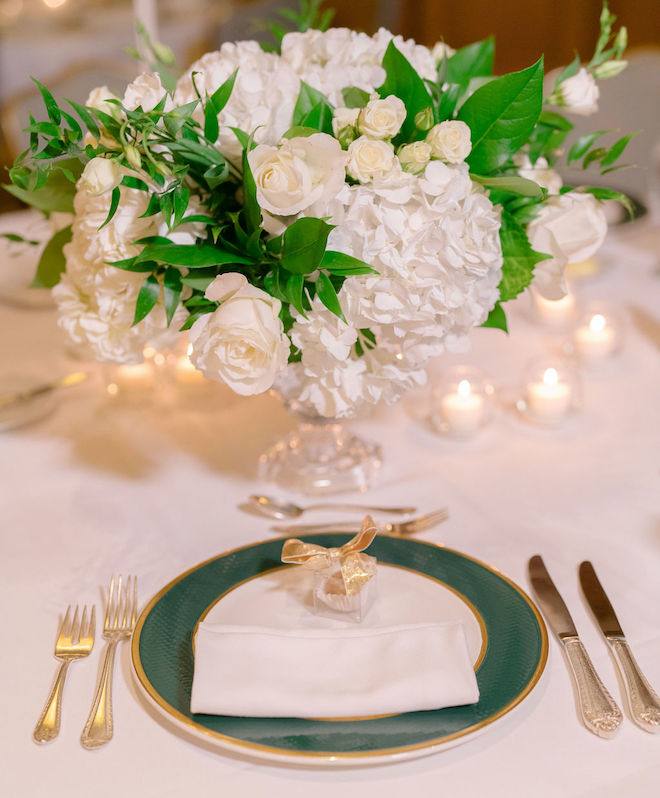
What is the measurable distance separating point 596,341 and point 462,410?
34 cm

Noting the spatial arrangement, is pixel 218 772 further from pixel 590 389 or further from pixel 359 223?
pixel 590 389

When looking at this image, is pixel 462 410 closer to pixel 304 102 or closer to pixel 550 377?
pixel 550 377

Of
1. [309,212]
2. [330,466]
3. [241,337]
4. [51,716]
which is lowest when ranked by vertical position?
[51,716]

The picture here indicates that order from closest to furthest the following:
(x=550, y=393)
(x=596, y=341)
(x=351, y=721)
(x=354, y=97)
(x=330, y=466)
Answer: (x=351, y=721)
(x=354, y=97)
(x=330, y=466)
(x=550, y=393)
(x=596, y=341)

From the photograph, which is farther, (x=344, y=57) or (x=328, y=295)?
(x=344, y=57)

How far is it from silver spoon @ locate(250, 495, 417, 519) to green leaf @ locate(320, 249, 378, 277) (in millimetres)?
368

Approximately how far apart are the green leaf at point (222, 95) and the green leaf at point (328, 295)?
0.68 ft

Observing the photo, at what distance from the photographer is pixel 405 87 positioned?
0.95 m

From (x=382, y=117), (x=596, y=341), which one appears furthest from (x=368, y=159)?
(x=596, y=341)

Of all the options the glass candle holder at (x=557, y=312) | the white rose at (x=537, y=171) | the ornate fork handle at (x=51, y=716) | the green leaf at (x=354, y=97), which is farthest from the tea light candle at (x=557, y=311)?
the ornate fork handle at (x=51, y=716)

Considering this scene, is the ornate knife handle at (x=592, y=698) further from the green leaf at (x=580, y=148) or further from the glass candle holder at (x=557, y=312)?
the glass candle holder at (x=557, y=312)

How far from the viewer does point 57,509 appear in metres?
1.17

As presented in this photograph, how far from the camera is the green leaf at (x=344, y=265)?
87 centimetres

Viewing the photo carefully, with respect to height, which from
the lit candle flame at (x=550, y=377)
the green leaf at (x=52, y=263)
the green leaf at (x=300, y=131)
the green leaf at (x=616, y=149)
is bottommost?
the lit candle flame at (x=550, y=377)
